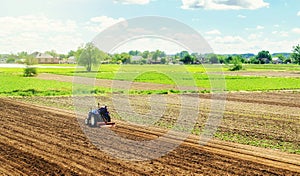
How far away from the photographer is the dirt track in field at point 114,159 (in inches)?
396

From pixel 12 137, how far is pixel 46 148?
7.81 ft

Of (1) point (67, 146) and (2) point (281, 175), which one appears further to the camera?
(1) point (67, 146)

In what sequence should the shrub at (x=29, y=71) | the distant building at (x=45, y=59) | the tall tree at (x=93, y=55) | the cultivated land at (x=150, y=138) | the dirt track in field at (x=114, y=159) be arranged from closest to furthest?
the dirt track in field at (x=114, y=159)
the cultivated land at (x=150, y=138)
the tall tree at (x=93, y=55)
the shrub at (x=29, y=71)
the distant building at (x=45, y=59)

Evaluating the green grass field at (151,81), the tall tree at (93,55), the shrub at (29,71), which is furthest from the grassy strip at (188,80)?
the shrub at (29,71)

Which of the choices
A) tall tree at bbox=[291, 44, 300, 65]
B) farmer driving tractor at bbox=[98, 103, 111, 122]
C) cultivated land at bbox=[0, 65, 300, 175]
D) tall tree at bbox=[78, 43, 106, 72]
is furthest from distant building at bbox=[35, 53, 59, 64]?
farmer driving tractor at bbox=[98, 103, 111, 122]

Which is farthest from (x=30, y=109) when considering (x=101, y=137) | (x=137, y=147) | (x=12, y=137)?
(x=137, y=147)

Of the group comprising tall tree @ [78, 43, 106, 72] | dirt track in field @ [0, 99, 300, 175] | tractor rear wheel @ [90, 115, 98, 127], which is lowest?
dirt track in field @ [0, 99, 300, 175]

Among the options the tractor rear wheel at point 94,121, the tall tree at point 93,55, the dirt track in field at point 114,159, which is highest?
the tall tree at point 93,55

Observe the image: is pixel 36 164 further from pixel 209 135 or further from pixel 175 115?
pixel 175 115

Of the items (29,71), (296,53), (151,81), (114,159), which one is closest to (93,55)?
(114,159)

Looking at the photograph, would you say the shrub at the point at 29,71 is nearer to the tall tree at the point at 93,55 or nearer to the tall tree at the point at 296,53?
the tall tree at the point at 93,55

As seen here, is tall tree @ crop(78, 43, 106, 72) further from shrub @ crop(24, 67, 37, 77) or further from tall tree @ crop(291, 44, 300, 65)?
tall tree @ crop(291, 44, 300, 65)

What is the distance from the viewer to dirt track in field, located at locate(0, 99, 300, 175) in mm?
10055

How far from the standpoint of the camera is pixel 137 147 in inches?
489
